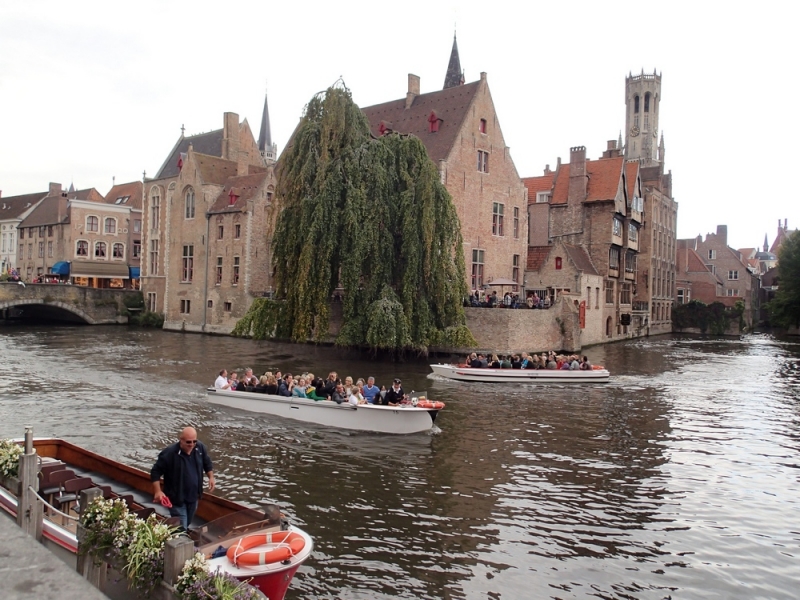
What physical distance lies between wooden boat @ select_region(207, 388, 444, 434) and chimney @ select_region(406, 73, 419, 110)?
2769 cm

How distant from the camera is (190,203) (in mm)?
43719

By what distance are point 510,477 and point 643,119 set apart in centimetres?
8432

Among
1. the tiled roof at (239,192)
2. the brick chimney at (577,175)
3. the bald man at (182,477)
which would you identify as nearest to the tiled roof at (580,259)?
the brick chimney at (577,175)

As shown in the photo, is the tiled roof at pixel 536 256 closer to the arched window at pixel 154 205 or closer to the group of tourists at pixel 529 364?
the group of tourists at pixel 529 364

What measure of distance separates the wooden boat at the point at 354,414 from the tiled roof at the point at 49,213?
4681 centimetres

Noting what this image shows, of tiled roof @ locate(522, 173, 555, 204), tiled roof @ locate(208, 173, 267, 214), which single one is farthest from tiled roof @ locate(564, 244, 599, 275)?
tiled roof @ locate(208, 173, 267, 214)

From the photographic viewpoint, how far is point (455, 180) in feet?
116

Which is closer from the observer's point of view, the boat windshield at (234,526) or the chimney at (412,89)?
the boat windshield at (234,526)

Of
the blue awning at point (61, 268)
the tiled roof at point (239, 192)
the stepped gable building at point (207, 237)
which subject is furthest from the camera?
the blue awning at point (61, 268)

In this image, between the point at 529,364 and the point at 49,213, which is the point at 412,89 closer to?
the point at 529,364

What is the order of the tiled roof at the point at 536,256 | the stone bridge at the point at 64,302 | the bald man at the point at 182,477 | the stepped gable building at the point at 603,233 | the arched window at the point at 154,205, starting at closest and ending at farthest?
the bald man at the point at 182,477, the stepped gable building at the point at 603,233, the tiled roof at the point at 536,256, the stone bridge at the point at 64,302, the arched window at the point at 154,205

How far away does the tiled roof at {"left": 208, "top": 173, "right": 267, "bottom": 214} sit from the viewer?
132ft

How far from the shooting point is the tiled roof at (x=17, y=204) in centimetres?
6241

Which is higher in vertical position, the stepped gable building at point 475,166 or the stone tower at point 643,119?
the stone tower at point 643,119
